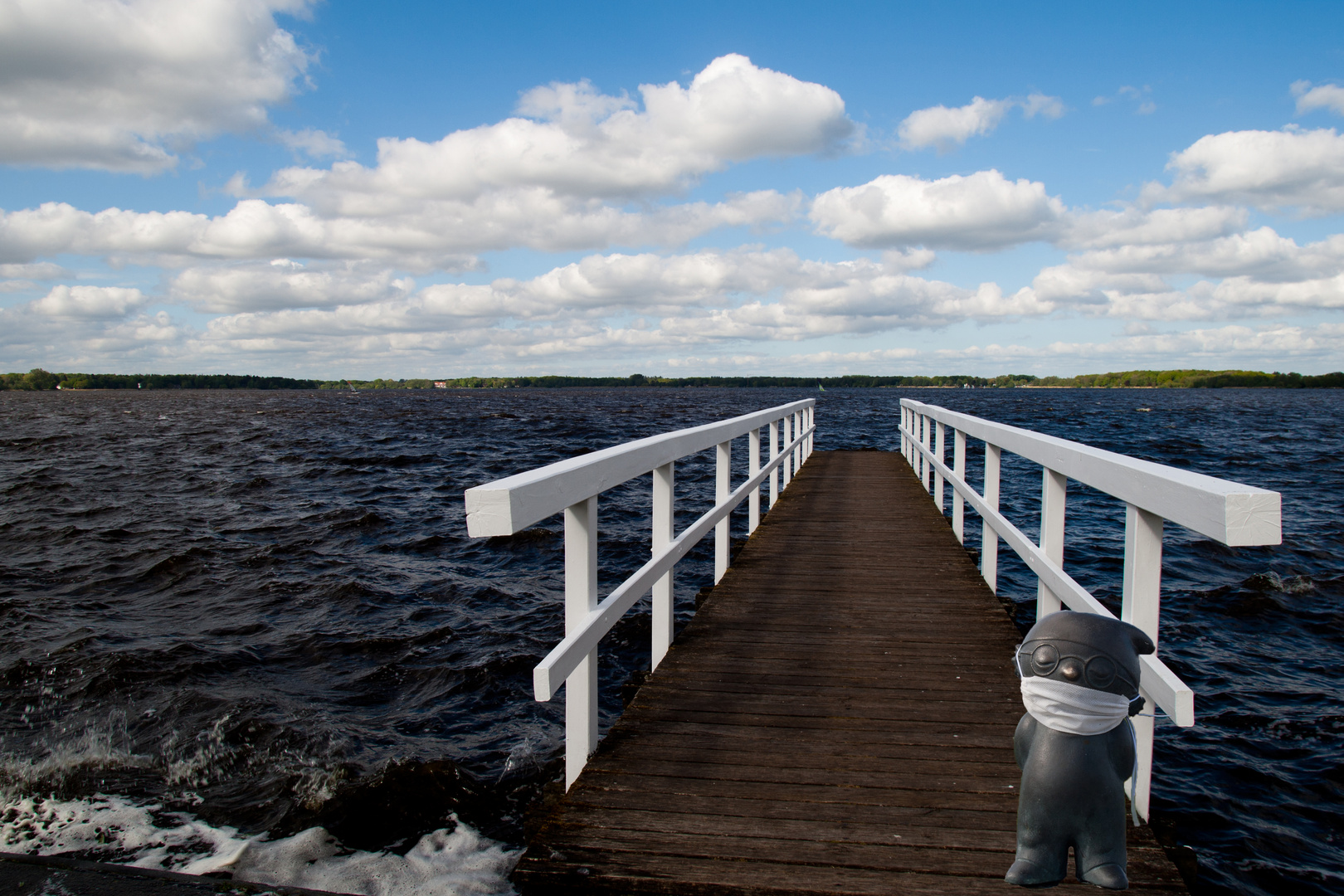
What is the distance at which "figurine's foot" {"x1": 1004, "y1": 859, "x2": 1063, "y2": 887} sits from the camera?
1963 mm

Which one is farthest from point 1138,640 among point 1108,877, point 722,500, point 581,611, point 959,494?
point 959,494

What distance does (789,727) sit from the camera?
3.36 meters

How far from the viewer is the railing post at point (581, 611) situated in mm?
2814

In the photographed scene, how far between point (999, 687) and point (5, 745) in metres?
6.24

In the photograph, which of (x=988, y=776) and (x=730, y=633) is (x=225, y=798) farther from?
(x=988, y=776)

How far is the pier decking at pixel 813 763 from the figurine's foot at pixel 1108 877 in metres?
0.38

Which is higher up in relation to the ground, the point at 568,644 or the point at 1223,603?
the point at 568,644

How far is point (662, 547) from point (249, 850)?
2.55 metres

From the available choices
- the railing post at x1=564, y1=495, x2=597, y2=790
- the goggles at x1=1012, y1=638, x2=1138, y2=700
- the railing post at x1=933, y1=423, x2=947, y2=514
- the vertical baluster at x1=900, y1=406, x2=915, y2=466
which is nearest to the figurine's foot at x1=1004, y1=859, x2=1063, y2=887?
the goggles at x1=1012, y1=638, x2=1138, y2=700

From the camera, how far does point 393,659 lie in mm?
7109

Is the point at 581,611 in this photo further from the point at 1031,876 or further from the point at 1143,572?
the point at 1143,572

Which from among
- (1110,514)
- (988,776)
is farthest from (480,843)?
(1110,514)

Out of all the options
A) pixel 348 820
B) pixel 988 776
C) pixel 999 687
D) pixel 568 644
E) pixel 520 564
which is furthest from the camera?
pixel 520 564

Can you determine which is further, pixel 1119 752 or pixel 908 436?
pixel 908 436
